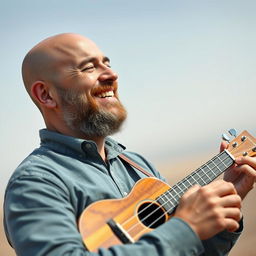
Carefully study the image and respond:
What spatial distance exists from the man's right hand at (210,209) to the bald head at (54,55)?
3.92 ft

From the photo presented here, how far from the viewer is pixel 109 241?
8.02 feet

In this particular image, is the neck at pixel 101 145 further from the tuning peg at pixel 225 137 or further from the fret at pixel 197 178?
the tuning peg at pixel 225 137

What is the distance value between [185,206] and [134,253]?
39 cm

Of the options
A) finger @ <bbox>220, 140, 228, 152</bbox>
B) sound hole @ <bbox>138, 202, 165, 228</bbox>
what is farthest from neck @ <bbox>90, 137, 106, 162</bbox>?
finger @ <bbox>220, 140, 228, 152</bbox>

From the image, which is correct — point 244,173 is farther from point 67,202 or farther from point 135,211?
point 67,202

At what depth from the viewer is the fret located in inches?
108

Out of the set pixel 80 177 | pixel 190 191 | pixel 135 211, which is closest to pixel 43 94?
pixel 80 177

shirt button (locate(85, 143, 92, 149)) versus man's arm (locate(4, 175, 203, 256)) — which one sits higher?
shirt button (locate(85, 143, 92, 149))

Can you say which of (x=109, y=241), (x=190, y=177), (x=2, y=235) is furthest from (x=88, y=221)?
(x=2, y=235)

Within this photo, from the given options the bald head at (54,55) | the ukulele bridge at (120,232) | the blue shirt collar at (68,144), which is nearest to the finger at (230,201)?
the ukulele bridge at (120,232)

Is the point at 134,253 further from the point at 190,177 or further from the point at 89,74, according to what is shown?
the point at 89,74

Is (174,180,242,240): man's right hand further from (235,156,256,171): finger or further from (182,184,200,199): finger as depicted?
(235,156,256,171): finger

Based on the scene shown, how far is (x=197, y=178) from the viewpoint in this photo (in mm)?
2912

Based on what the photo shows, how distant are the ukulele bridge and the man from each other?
13cm
